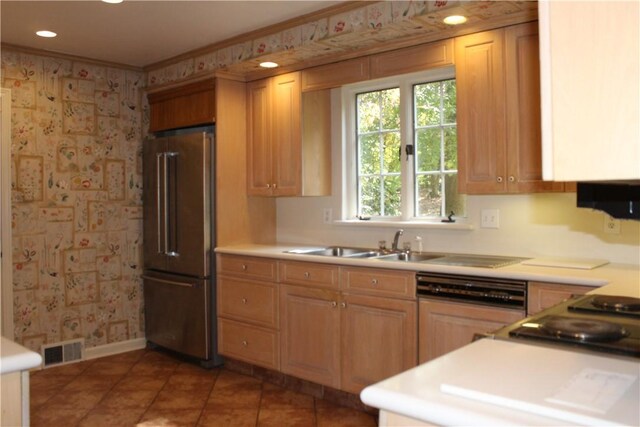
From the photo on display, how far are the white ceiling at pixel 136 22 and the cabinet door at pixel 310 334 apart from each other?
1.70 metres

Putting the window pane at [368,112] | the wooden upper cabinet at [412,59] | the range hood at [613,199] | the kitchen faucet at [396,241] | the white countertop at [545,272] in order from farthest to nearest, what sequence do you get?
1. the window pane at [368,112]
2. the kitchen faucet at [396,241]
3. the wooden upper cabinet at [412,59]
4. the white countertop at [545,272]
5. the range hood at [613,199]

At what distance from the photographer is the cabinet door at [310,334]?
11.3 feet

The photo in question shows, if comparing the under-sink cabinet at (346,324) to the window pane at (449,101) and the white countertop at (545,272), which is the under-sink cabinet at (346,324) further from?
the window pane at (449,101)

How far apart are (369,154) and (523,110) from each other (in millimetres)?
1391

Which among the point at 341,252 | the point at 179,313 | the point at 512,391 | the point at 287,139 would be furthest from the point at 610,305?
the point at 179,313

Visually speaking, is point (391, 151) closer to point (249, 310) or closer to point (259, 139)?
point (259, 139)

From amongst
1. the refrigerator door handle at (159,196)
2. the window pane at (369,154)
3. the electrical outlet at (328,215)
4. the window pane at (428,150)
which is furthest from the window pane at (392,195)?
the refrigerator door handle at (159,196)

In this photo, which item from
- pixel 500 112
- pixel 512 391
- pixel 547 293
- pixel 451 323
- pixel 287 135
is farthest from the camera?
pixel 287 135

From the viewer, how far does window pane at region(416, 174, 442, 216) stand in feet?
12.3

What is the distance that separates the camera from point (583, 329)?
1.49m

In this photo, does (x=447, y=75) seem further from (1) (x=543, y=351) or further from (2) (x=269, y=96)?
(1) (x=543, y=351)

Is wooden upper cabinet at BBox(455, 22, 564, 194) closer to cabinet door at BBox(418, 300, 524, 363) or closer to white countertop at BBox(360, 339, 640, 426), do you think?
cabinet door at BBox(418, 300, 524, 363)

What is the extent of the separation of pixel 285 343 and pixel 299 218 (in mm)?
1112

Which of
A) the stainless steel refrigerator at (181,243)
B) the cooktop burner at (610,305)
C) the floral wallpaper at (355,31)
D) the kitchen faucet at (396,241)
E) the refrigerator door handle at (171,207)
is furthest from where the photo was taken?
the refrigerator door handle at (171,207)
